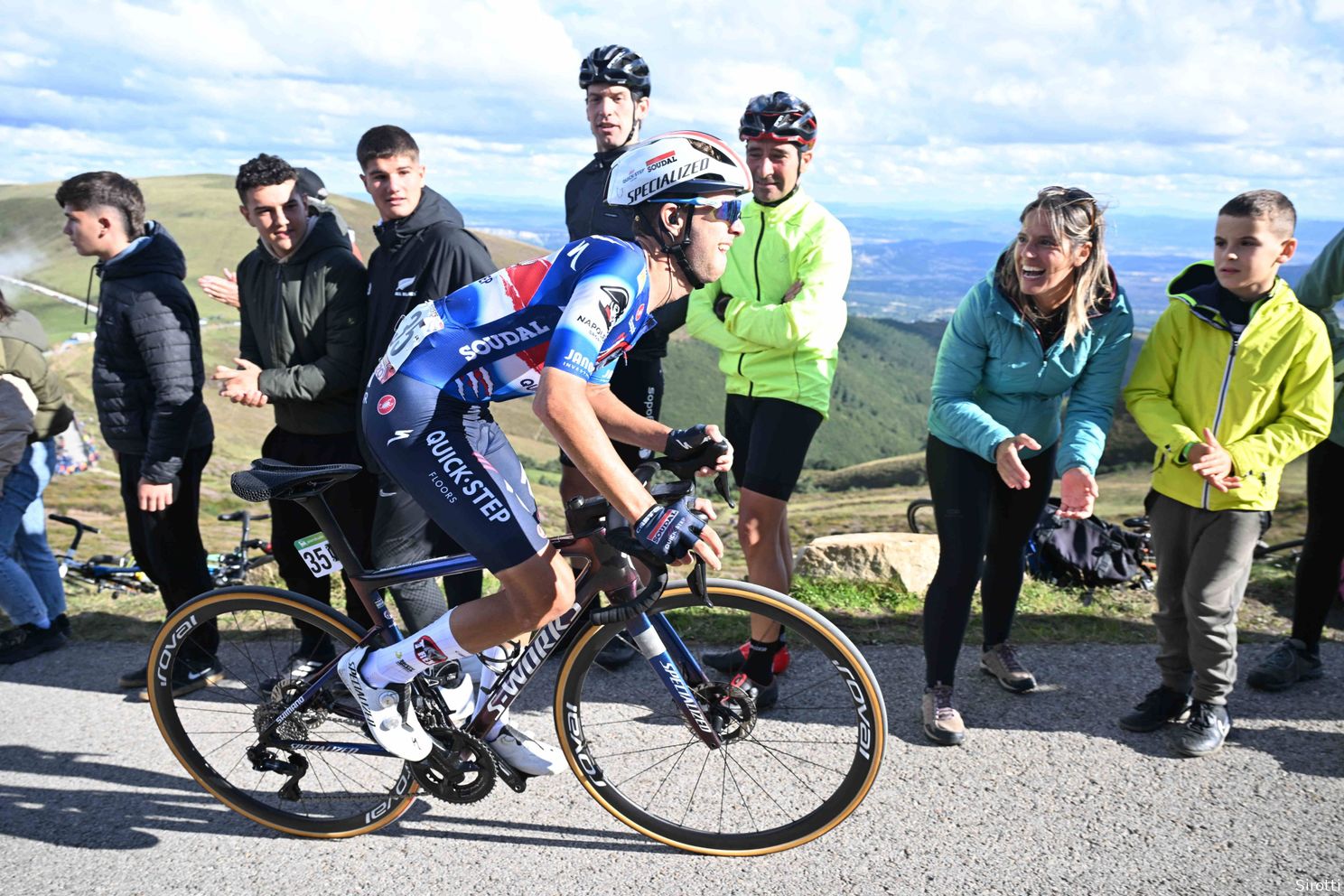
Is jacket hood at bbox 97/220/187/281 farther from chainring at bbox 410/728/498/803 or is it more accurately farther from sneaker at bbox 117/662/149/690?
chainring at bbox 410/728/498/803

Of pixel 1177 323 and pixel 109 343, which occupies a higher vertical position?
pixel 1177 323

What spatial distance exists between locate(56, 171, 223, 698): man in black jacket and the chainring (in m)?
1.67

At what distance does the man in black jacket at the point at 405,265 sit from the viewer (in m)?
4.38

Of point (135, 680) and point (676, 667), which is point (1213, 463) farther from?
point (135, 680)

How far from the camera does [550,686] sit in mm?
4914

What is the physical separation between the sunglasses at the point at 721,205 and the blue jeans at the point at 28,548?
4558 mm

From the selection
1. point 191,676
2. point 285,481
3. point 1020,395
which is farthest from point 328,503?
point 1020,395

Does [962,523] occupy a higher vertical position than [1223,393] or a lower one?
lower

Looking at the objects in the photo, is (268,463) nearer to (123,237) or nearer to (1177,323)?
(123,237)

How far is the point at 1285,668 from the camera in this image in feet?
15.5

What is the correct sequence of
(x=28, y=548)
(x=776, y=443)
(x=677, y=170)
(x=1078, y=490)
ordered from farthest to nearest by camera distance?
(x=28, y=548)
(x=776, y=443)
(x=1078, y=490)
(x=677, y=170)

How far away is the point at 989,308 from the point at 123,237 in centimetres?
429

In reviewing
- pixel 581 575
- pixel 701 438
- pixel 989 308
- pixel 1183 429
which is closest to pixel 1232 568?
pixel 1183 429

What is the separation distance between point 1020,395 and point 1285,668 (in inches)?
79.2
